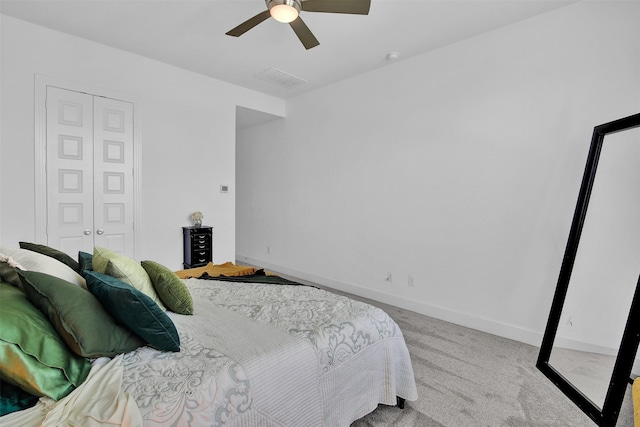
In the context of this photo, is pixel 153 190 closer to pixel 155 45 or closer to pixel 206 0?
pixel 155 45

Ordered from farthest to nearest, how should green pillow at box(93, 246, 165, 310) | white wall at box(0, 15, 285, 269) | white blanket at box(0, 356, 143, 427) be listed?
1. white wall at box(0, 15, 285, 269)
2. green pillow at box(93, 246, 165, 310)
3. white blanket at box(0, 356, 143, 427)

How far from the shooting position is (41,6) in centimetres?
286

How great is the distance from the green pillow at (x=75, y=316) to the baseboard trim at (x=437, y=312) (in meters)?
3.08

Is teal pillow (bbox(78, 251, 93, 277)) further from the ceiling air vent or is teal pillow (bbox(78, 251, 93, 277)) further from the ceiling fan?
the ceiling air vent

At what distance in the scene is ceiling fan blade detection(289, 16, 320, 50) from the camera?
8.10ft

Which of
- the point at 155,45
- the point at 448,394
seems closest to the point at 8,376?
the point at 448,394

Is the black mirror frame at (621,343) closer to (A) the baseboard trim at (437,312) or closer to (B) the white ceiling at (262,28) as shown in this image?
(A) the baseboard trim at (437,312)

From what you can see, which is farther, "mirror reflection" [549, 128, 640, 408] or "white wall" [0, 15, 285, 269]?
"white wall" [0, 15, 285, 269]

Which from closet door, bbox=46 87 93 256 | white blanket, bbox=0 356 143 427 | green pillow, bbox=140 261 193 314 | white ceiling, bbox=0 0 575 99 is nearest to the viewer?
white blanket, bbox=0 356 143 427

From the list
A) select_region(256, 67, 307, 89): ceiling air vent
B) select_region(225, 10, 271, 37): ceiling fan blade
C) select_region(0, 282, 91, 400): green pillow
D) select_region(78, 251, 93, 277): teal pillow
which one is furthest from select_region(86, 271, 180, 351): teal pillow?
select_region(256, 67, 307, 89): ceiling air vent

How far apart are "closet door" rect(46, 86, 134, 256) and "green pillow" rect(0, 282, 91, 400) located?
8.72 feet

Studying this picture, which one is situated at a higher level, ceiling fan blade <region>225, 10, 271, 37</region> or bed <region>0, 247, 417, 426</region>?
ceiling fan blade <region>225, 10, 271, 37</region>

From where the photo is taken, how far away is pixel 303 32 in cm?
259

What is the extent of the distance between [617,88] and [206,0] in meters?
3.43
